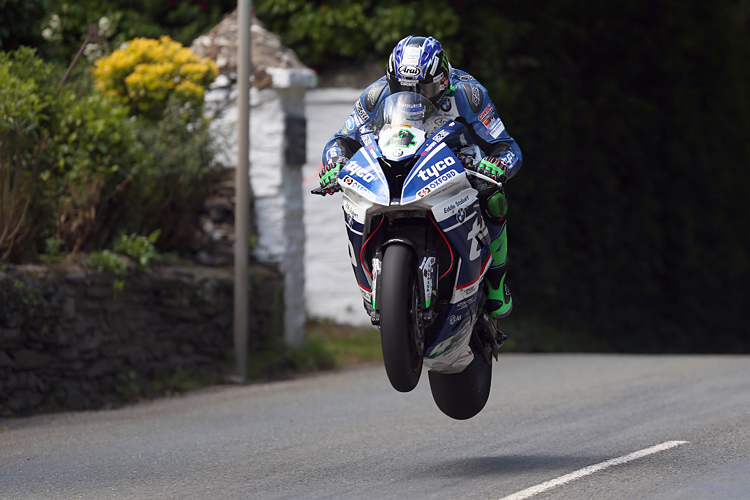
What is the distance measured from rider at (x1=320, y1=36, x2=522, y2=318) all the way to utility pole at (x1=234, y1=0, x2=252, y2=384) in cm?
566

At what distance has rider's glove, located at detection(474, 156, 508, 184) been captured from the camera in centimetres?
568

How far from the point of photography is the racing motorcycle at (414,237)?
5.22 metres

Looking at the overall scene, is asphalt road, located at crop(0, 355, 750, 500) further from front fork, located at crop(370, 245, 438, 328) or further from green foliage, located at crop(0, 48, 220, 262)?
green foliage, located at crop(0, 48, 220, 262)

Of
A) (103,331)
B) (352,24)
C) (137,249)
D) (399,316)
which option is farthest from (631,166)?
(399,316)

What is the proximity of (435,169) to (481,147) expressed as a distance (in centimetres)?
80

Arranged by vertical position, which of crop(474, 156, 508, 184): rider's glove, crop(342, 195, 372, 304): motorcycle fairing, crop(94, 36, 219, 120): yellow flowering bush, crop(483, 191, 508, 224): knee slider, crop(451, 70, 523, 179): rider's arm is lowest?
crop(342, 195, 372, 304): motorcycle fairing

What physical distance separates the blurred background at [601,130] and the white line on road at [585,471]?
29.5ft

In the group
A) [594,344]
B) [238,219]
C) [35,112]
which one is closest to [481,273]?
[35,112]

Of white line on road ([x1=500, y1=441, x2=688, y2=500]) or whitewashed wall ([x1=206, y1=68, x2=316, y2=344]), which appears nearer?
white line on road ([x1=500, y1=441, x2=688, y2=500])

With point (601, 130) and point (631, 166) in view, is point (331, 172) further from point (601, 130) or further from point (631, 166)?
point (631, 166)

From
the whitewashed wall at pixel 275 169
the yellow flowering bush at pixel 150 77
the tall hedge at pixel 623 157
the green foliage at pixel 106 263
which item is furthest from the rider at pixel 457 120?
the tall hedge at pixel 623 157

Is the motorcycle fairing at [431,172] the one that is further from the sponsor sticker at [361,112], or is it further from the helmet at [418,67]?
the sponsor sticker at [361,112]

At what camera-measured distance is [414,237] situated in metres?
5.50

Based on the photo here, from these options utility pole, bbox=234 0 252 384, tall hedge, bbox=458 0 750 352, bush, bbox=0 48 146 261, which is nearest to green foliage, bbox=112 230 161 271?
bush, bbox=0 48 146 261
